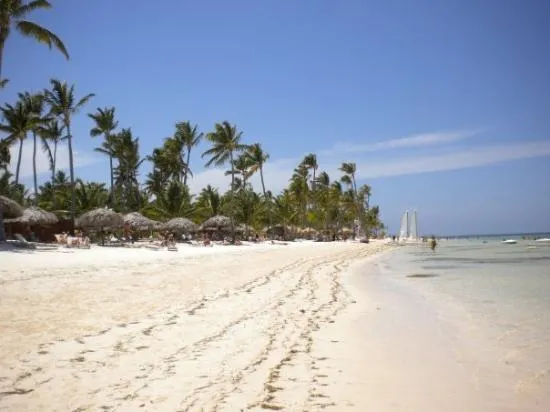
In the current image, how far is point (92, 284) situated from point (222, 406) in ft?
23.9

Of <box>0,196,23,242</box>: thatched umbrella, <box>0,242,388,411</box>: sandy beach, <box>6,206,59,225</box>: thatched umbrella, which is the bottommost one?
<box>0,242,388,411</box>: sandy beach

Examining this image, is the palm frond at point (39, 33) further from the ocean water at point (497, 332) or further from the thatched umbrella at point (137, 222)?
the ocean water at point (497, 332)

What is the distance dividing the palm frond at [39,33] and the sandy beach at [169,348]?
14.1 m

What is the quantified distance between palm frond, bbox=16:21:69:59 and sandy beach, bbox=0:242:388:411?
557 inches

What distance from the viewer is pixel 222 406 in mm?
3158

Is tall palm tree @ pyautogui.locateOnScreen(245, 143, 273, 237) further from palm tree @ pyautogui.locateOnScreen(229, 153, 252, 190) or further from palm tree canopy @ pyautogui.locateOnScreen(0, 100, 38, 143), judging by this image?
palm tree canopy @ pyautogui.locateOnScreen(0, 100, 38, 143)

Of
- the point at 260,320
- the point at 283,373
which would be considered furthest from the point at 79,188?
the point at 283,373

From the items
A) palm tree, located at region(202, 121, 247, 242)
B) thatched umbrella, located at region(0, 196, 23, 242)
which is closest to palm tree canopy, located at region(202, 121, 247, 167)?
palm tree, located at region(202, 121, 247, 242)

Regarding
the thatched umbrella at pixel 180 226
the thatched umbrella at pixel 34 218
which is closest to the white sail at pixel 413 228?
the thatched umbrella at pixel 180 226

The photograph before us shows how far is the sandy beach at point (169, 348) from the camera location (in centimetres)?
335

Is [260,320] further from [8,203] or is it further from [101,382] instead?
[8,203]

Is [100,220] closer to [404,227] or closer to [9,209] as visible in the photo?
[9,209]

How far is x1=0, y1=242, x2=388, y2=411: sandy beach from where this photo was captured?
3350 millimetres

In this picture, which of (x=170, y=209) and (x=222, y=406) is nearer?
(x=222, y=406)
